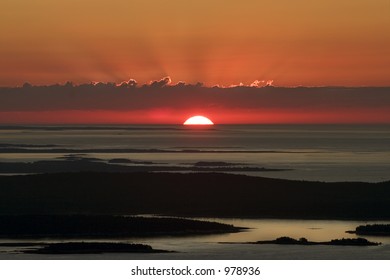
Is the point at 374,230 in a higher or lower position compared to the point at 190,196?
lower

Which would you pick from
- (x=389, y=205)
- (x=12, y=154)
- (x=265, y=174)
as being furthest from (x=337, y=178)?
(x=12, y=154)

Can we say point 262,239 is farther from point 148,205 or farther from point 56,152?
point 56,152

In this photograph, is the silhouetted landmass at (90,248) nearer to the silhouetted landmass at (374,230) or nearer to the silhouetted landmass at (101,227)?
the silhouetted landmass at (101,227)

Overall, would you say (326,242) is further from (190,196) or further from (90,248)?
(190,196)

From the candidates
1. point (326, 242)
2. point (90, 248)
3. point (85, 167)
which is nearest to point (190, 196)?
point (326, 242)

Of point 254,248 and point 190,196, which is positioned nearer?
point 254,248

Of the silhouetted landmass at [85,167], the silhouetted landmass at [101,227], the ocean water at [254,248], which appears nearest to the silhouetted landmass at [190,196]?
the silhouetted landmass at [101,227]
